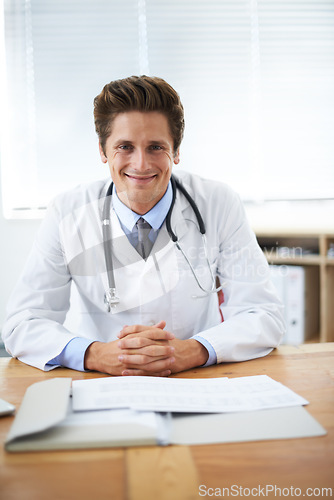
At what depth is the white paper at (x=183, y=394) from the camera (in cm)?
75

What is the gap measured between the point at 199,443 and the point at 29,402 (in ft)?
0.92

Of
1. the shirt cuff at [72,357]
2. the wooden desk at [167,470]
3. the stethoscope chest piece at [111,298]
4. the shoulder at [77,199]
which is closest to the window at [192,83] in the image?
the shoulder at [77,199]

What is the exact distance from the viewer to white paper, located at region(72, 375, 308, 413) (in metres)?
0.75

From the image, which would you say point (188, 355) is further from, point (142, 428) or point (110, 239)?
point (110, 239)

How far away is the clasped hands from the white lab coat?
186mm

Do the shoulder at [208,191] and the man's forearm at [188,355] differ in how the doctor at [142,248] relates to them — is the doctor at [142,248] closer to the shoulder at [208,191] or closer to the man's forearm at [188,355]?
the shoulder at [208,191]

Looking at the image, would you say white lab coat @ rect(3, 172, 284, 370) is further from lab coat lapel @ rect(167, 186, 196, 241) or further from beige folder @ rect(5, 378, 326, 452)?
beige folder @ rect(5, 378, 326, 452)

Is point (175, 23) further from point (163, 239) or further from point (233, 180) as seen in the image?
point (163, 239)

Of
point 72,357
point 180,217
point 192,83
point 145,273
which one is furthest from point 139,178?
point 192,83

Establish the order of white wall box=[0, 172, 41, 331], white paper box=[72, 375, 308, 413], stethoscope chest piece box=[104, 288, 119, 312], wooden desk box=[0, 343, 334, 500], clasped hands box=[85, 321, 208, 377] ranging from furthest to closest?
white wall box=[0, 172, 41, 331]
stethoscope chest piece box=[104, 288, 119, 312]
clasped hands box=[85, 321, 208, 377]
white paper box=[72, 375, 308, 413]
wooden desk box=[0, 343, 334, 500]

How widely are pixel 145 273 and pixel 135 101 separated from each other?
481 millimetres

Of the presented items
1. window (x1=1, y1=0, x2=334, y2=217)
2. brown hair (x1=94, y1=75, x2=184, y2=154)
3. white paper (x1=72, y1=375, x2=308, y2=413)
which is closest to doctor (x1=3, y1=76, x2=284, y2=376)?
brown hair (x1=94, y1=75, x2=184, y2=154)

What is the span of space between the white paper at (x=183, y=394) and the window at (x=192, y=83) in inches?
75.7

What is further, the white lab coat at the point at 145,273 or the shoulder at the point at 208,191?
the shoulder at the point at 208,191
